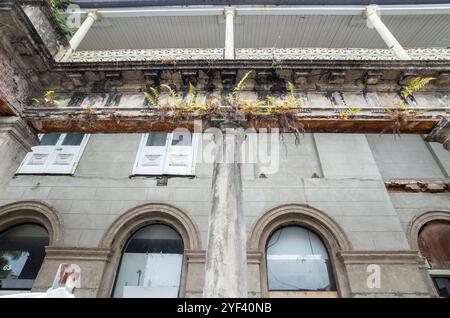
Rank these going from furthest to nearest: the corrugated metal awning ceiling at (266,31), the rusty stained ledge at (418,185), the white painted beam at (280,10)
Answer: the corrugated metal awning ceiling at (266,31)
the white painted beam at (280,10)
the rusty stained ledge at (418,185)

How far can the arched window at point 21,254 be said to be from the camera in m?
6.07

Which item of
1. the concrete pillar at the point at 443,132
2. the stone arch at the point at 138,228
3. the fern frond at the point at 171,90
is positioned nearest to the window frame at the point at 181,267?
the stone arch at the point at 138,228

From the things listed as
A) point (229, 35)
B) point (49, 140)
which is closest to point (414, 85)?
point (229, 35)

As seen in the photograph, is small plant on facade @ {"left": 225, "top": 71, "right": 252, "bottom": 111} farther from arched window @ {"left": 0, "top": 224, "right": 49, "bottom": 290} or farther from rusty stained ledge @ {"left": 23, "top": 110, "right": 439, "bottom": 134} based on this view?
arched window @ {"left": 0, "top": 224, "right": 49, "bottom": 290}

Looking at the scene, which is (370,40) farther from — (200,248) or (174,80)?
(200,248)

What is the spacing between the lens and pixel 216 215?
3.37 m

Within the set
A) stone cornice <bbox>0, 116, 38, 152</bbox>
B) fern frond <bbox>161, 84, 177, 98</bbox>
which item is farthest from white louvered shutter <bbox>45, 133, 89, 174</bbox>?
fern frond <bbox>161, 84, 177, 98</bbox>

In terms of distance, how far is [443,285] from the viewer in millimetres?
6105

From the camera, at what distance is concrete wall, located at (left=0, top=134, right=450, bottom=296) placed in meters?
6.13

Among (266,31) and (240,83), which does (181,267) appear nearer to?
(240,83)

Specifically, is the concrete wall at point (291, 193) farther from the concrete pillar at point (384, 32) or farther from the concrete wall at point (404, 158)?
the concrete pillar at point (384, 32)

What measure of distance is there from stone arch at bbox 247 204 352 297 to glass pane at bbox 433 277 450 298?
2.21 meters

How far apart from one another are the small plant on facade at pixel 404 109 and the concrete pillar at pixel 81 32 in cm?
642

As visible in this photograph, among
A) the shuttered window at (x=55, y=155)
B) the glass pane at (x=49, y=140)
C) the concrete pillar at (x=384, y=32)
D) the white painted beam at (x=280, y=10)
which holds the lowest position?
the shuttered window at (x=55, y=155)
